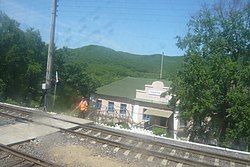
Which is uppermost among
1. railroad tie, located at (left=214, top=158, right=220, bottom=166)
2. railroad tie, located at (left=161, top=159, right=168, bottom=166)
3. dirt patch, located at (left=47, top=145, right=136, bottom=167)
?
dirt patch, located at (left=47, top=145, right=136, bottom=167)

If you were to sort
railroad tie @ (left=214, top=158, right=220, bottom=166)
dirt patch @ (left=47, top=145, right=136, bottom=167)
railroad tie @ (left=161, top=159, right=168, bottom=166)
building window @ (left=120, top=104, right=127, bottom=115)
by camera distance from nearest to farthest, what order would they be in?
dirt patch @ (left=47, top=145, right=136, bottom=167) → railroad tie @ (left=161, top=159, right=168, bottom=166) → railroad tie @ (left=214, top=158, right=220, bottom=166) → building window @ (left=120, top=104, right=127, bottom=115)

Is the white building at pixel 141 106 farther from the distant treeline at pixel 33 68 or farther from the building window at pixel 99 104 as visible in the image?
the distant treeline at pixel 33 68

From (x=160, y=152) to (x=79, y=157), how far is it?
242 cm

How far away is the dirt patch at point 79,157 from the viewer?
7.54 m

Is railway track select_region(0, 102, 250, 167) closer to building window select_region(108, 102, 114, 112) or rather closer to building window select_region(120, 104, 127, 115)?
building window select_region(120, 104, 127, 115)

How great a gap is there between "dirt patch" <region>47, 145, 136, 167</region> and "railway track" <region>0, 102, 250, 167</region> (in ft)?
2.67

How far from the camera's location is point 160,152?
28.2 ft

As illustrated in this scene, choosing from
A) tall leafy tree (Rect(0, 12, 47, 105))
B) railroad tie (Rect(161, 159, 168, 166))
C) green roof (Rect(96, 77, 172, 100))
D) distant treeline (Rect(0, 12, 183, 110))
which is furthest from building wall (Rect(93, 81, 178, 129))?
railroad tie (Rect(161, 159, 168, 166))

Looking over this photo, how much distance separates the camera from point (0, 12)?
36.4 meters

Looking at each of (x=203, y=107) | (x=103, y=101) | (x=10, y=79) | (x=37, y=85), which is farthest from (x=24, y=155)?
(x=37, y=85)

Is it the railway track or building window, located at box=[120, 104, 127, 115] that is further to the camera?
building window, located at box=[120, 104, 127, 115]

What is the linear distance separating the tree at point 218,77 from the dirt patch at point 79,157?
43.2ft

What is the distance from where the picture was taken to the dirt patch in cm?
754

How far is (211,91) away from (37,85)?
2811 centimetres
